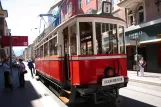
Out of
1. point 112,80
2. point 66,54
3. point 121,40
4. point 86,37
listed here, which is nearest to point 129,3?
point 121,40

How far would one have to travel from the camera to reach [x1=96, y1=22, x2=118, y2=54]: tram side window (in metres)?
7.25

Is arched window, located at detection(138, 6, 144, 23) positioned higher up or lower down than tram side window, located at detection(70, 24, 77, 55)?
higher up

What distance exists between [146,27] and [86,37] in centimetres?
1476

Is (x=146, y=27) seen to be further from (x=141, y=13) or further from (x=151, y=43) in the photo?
(x=141, y=13)

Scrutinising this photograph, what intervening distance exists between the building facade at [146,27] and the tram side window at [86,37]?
11673mm

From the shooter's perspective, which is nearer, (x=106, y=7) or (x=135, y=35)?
(x=106, y=7)

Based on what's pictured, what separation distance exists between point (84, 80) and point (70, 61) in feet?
3.09

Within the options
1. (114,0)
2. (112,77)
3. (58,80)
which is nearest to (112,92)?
(112,77)

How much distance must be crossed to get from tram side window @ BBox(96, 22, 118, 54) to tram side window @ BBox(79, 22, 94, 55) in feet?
0.76

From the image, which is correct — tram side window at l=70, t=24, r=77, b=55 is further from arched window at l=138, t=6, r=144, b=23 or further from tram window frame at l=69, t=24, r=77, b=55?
arched window at l=138, t=6, r=144, b=23

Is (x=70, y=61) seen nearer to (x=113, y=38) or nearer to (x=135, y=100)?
(x=113, y=38)

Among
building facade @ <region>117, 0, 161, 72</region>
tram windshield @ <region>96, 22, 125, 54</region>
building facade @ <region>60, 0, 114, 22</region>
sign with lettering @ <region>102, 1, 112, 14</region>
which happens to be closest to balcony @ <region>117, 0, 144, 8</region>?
building facade @ <region>117, 0, 161, 72</region>

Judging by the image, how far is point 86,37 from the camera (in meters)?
7.21

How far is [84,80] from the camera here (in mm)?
6891
